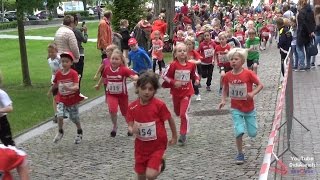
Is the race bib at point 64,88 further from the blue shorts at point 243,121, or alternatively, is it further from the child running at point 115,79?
the blue shorts at point 243,121

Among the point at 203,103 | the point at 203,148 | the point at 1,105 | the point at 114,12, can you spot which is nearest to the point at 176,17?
the point at 114,12

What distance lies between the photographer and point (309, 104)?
13.0m

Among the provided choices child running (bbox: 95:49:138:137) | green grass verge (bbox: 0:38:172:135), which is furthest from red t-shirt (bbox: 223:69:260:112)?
green grass verge (bbox: 0:38:172:135)

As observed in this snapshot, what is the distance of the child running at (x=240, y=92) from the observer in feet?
27.9

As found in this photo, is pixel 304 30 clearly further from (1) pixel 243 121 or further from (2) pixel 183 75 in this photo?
(1) pixel 243 121

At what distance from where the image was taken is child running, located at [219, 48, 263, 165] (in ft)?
27.9

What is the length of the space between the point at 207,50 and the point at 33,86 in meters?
5.72

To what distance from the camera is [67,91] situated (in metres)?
10.3

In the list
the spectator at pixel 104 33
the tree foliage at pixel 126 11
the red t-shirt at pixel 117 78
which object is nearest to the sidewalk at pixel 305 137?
the red t-shirt at pixel 117 78

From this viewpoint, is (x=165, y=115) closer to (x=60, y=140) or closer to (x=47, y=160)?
(x=47, y=160)

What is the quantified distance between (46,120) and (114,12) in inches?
631

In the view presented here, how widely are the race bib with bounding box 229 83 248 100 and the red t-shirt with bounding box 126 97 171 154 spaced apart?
6.58 feet

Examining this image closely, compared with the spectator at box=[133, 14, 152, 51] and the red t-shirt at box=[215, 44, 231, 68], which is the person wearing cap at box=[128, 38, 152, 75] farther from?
the spectator at box=[133, 14, 152, 51]

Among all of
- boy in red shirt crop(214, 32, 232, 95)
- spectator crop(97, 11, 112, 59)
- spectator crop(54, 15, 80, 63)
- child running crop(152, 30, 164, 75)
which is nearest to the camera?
spectator crop(54, 15, 80, 63)
